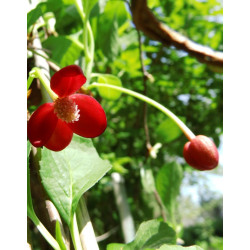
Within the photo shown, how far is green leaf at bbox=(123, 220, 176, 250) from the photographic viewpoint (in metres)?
0.34

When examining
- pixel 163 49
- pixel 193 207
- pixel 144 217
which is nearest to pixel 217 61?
pixel 163 49

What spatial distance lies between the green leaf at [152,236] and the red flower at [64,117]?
12 cm

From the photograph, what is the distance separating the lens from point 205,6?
103cm

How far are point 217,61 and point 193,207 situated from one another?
10618 mm

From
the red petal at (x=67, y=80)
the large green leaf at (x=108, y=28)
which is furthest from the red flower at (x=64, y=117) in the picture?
the large green leaf at (x=108, y=28)

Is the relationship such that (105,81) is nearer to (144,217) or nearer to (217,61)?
(217,61)

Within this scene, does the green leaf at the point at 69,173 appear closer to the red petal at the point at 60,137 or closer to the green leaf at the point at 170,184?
the red petal at the point at 60,137

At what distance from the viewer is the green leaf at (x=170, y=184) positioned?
58 centimetres

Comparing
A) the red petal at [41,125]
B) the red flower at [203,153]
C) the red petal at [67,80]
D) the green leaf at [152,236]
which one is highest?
the red petal at [67,80]

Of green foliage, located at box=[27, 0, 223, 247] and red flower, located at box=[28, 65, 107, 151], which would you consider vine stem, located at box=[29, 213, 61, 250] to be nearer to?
red flower, located at box=[28, 65, 107, 151]

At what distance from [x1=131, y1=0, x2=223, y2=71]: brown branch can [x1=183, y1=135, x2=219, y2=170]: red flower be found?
0.19 meters

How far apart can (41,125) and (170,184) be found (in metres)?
0.34

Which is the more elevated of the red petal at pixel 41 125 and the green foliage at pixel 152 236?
the red petal at pixel 41 125

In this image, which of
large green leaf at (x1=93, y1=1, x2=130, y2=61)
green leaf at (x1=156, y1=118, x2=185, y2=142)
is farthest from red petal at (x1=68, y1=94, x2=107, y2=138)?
green leaf at (x1=156, y1=118, x2=185, y2=142)
